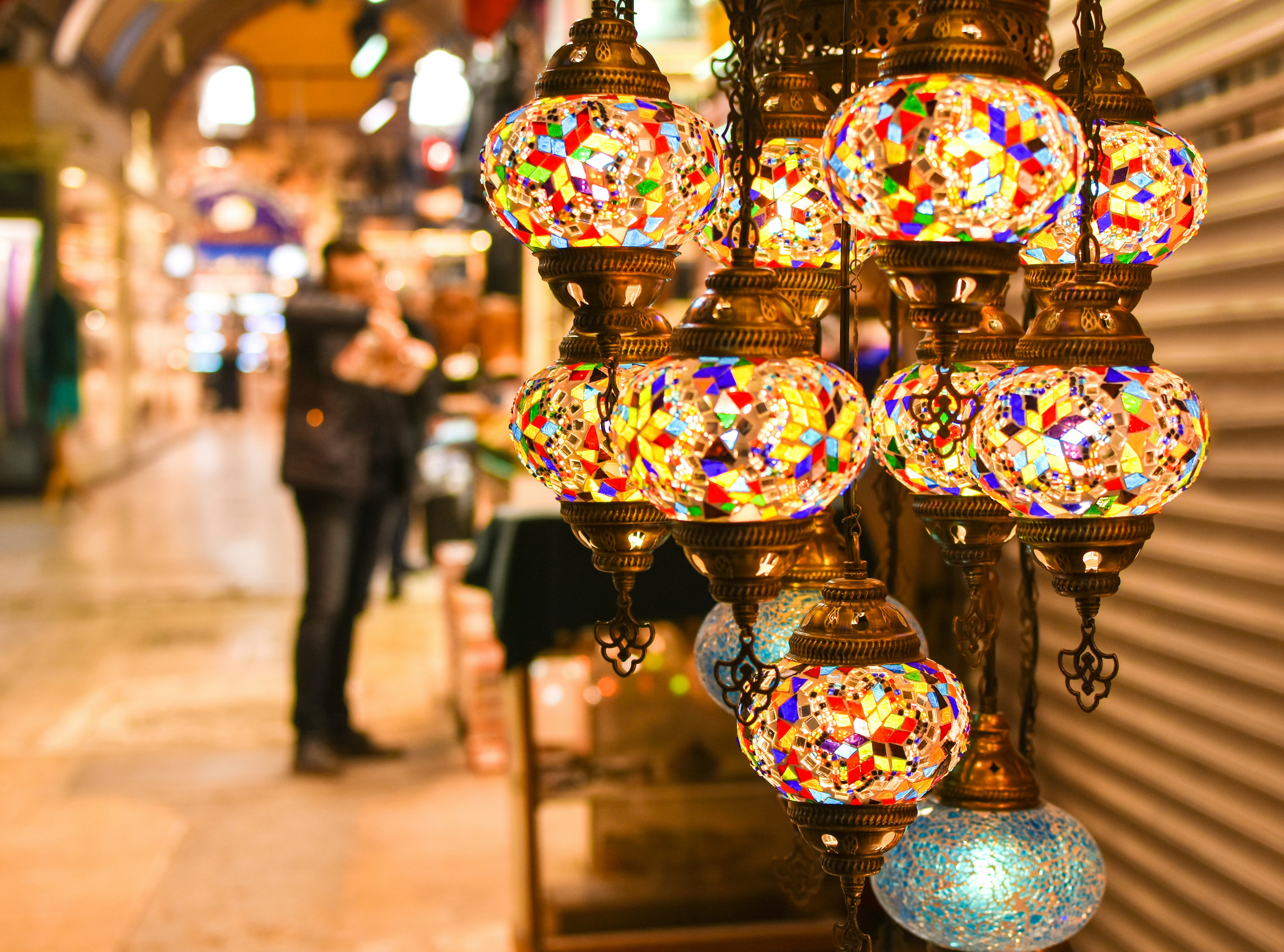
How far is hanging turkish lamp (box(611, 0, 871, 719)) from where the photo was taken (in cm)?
62

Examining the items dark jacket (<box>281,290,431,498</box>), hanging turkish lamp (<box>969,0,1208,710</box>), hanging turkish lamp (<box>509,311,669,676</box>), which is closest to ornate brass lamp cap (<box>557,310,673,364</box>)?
hanging turkish lamp (<box>509,311,669,676</box>)

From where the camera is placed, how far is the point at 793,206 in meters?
0.88

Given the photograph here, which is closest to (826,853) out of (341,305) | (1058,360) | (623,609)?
(623,609)

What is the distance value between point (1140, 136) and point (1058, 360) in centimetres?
20

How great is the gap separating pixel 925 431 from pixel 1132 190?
0.67ft

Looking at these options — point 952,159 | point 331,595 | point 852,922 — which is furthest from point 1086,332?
point 331,595

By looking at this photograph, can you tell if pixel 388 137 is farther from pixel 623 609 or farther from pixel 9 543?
pixel 623 609

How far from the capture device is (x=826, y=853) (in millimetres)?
747

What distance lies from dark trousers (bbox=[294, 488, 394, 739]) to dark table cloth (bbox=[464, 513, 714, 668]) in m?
1.61

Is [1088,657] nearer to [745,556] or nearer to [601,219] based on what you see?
[745,556]

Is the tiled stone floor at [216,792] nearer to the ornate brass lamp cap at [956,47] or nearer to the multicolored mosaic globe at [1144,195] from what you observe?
the multicolored mosaic globe at [1144,195]

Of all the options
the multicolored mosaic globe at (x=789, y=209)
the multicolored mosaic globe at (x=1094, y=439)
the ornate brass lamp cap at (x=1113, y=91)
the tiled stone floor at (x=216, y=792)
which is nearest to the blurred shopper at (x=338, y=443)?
the tiled stone floor at (x=216, y=792)

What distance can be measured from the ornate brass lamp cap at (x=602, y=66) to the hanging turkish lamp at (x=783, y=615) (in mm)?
335

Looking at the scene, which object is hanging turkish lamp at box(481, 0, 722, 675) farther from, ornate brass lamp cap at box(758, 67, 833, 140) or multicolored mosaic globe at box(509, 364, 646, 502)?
ornate brass lamp cap at box(758, 67, 833, 140)
